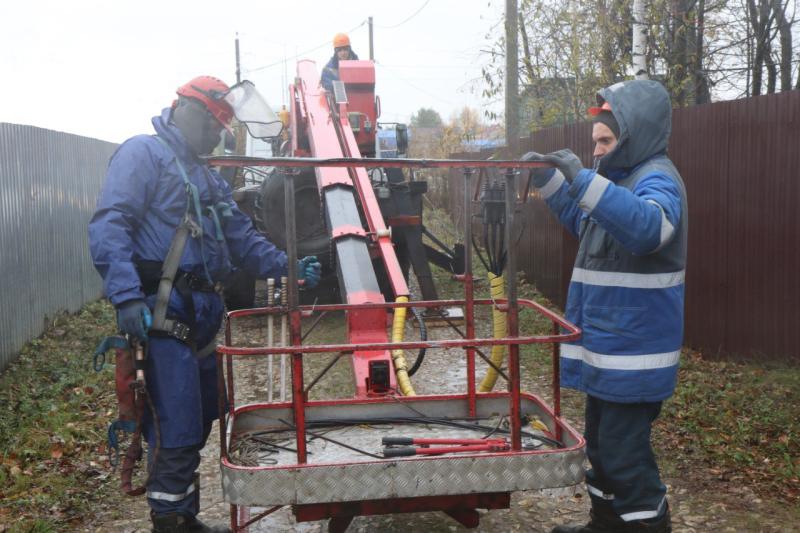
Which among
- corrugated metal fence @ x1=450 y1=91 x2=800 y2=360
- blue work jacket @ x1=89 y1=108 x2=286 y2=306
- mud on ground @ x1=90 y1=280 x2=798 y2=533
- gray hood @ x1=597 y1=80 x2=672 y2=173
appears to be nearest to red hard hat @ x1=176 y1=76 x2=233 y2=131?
blue work jacket @ x1=89 y1=108 x2=286 y2=306

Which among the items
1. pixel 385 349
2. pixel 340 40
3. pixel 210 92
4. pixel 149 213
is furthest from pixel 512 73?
pixel 385 349

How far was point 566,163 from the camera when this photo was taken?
10.1 ft

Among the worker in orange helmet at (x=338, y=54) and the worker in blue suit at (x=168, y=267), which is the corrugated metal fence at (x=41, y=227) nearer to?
the worker in orange helmet at (x=338, y=54)

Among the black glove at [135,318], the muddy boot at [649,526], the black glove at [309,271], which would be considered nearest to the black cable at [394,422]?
the black glove at [309,271]

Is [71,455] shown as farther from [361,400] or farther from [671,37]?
[671,37]

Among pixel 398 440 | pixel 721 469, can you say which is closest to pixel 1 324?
pixel 398 440

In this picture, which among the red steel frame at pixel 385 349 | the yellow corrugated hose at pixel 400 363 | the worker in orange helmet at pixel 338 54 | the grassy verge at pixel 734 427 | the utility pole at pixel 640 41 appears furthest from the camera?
the worker in orange helmet at pixel 338 54

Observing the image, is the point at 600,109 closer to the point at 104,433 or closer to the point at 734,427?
the point at 734,427

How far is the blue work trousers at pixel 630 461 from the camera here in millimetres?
3299

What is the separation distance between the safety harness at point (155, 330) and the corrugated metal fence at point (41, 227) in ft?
14.7

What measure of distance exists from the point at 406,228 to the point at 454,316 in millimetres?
1181

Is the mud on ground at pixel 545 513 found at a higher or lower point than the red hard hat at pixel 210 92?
lower

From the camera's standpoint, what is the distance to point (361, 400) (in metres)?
4.09

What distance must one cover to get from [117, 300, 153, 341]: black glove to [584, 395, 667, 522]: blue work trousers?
1984 millimetres
